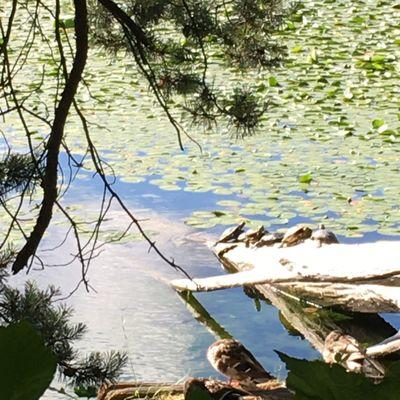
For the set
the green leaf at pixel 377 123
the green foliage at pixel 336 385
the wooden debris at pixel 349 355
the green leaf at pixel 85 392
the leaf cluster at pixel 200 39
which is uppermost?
the green foliage at pixel 336 385

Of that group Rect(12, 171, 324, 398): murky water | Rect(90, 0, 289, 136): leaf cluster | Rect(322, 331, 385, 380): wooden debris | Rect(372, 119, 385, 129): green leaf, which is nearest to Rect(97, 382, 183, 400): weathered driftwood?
Rect(12, 171, 324, 398): murky water

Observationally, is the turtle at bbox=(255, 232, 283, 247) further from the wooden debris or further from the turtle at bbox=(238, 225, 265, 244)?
the wooden debris

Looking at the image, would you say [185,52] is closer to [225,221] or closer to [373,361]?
[373,361]

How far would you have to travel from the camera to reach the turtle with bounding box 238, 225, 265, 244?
13.8ft

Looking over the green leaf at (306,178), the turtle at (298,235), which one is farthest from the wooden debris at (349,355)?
the green leaf at (306,178)

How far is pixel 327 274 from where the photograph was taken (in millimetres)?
3729

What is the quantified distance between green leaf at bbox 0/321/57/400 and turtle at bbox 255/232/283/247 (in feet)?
11.9

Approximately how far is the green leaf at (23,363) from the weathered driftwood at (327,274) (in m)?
3.04

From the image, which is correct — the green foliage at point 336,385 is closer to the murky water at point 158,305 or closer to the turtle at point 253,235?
the murky water at point 158,305

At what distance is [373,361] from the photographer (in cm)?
311

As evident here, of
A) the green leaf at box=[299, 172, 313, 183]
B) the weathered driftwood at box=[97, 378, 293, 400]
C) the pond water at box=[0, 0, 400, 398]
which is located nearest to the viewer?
the weathered driftwood at box=[97, 378, 293, 400]

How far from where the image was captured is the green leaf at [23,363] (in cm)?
52

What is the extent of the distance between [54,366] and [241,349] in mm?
2797

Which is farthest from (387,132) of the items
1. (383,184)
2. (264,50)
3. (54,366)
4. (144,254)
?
(54,366)
